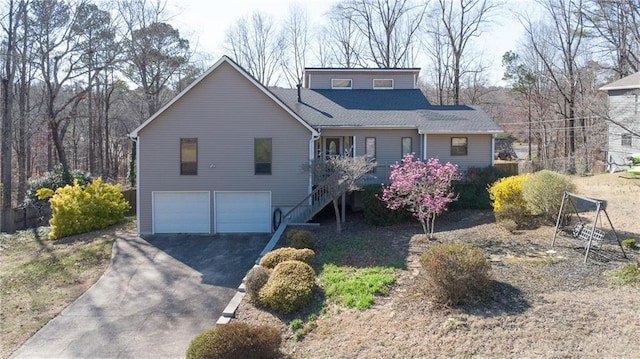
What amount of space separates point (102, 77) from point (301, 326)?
33.4m

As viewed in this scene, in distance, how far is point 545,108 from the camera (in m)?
39.3

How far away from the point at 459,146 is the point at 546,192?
7.19 m

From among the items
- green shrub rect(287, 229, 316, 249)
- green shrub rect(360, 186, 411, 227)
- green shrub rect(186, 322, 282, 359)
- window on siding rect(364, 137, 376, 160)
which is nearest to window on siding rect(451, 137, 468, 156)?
window on siding rect(364, 137, 376, 160)

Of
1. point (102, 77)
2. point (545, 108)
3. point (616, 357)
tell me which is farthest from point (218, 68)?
point (545, 108)

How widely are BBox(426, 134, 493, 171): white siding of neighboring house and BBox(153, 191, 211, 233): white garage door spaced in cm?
1004

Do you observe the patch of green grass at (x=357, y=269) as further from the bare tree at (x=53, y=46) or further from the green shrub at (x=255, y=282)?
the bare tree at (x=53, y=46)

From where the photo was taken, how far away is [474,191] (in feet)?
62.3

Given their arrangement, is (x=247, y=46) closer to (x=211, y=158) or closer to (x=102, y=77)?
(x=102, y=77)

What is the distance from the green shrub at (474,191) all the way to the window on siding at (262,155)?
7677mm

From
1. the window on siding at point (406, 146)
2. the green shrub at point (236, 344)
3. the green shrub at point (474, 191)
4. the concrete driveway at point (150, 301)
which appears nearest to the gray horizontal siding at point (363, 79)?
the window on siding at point (406, 146)

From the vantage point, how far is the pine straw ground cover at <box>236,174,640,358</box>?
7.04 metres

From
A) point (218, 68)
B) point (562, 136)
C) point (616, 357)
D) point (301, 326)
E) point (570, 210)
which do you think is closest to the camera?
point (616, 357)

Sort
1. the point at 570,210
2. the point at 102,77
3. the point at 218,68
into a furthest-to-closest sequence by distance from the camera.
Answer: the point at 102,77 < the point at 218,68 < the point at 570,210

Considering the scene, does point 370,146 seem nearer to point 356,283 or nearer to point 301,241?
point 301,241
